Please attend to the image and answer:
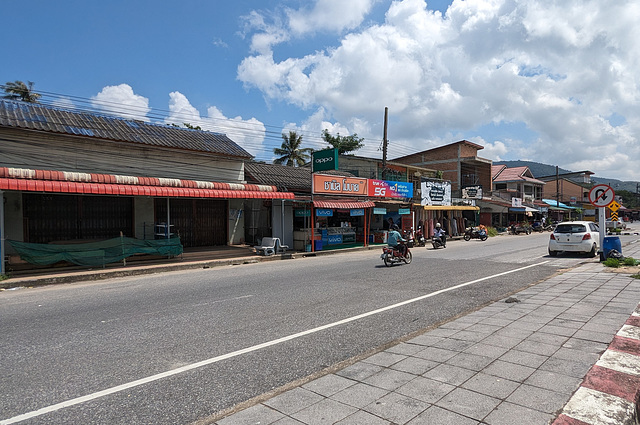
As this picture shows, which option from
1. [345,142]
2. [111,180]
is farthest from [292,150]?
[111,180]

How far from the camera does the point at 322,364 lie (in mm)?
4508

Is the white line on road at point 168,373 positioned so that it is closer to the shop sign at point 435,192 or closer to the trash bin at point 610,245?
the trash bin at point 610,245

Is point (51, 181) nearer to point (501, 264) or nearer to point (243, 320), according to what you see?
point (243, 320)

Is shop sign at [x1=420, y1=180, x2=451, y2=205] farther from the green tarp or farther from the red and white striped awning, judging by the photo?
the green tarp

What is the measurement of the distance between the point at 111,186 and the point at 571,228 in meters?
18.2

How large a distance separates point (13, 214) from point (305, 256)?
1187 centimetres

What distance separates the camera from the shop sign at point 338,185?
2078 cm

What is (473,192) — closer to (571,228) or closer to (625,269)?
(571,228)

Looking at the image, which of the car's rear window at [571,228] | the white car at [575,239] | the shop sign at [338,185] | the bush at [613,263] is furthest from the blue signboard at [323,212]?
the bush at [613,263]

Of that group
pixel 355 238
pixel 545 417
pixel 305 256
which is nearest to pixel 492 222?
pixel 355 238

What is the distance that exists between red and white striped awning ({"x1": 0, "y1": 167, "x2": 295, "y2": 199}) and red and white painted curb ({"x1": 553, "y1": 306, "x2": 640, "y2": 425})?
13684 millimetres

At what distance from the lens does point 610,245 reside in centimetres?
1328

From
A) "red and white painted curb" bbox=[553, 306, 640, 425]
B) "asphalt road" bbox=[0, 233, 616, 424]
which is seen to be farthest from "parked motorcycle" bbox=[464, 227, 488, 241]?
"red and white painted curb" bbox=[553, 306, 640, 425]

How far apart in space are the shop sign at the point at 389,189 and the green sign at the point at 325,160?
14.1 ft
